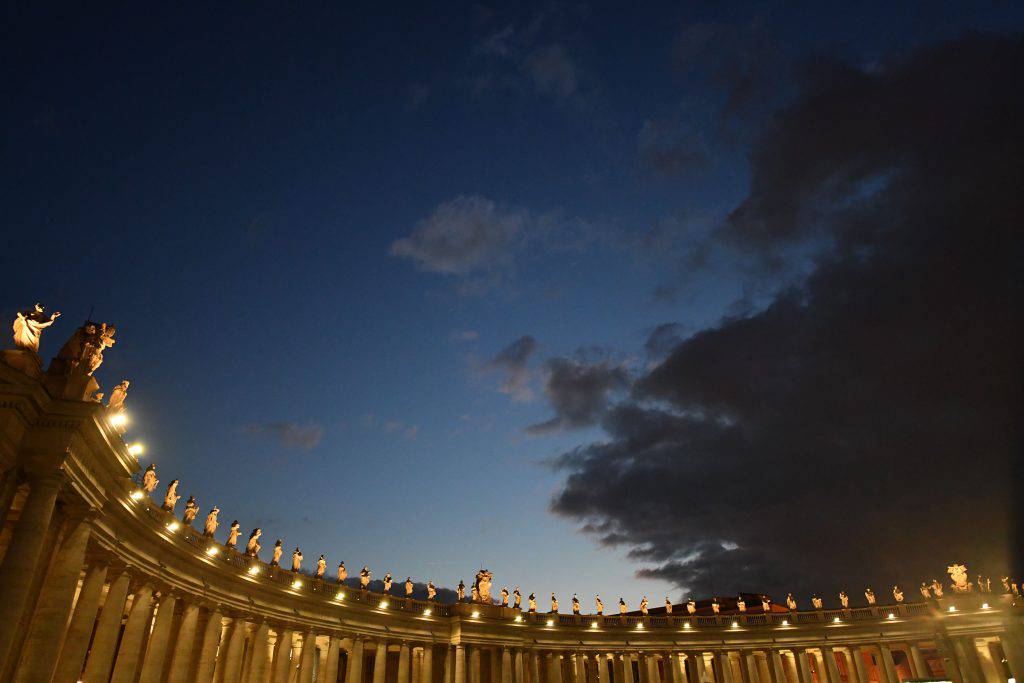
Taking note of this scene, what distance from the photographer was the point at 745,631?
256ft

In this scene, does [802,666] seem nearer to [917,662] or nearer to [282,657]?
[917,662]

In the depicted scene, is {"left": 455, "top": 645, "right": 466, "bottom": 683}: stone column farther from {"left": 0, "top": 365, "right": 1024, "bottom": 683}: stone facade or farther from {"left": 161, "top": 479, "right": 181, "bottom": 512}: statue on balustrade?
{"left": 161, "top": 479, "right": 181, "bottom": 512}: statue on balustrade

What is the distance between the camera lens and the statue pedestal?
74.0 feet

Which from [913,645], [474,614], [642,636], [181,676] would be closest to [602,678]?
[642,636]

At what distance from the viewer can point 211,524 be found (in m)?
41.5

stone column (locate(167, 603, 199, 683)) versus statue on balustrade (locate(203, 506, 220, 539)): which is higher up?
statue on balustrade (locate(203, 506, 220, 539))

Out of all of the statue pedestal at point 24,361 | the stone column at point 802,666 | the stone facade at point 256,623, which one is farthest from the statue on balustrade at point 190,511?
the stone column at point 802,666

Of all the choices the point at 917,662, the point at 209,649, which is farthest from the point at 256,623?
the point at 917,662

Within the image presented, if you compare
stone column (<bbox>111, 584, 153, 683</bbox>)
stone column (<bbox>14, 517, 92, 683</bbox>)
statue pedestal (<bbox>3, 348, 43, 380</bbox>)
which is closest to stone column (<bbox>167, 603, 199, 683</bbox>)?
stone column (<bbox>111, 584, 153, 683</bbox>)

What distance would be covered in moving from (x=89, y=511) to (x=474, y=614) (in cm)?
4672

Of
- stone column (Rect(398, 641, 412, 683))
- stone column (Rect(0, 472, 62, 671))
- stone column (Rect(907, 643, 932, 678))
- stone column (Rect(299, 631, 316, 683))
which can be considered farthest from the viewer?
stone column (Rect(907, 643, 932, 678))

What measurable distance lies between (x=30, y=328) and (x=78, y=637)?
1340cm

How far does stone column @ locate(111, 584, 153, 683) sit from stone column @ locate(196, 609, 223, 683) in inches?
293

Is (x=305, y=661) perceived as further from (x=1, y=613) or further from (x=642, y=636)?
(x=642, y=636)
